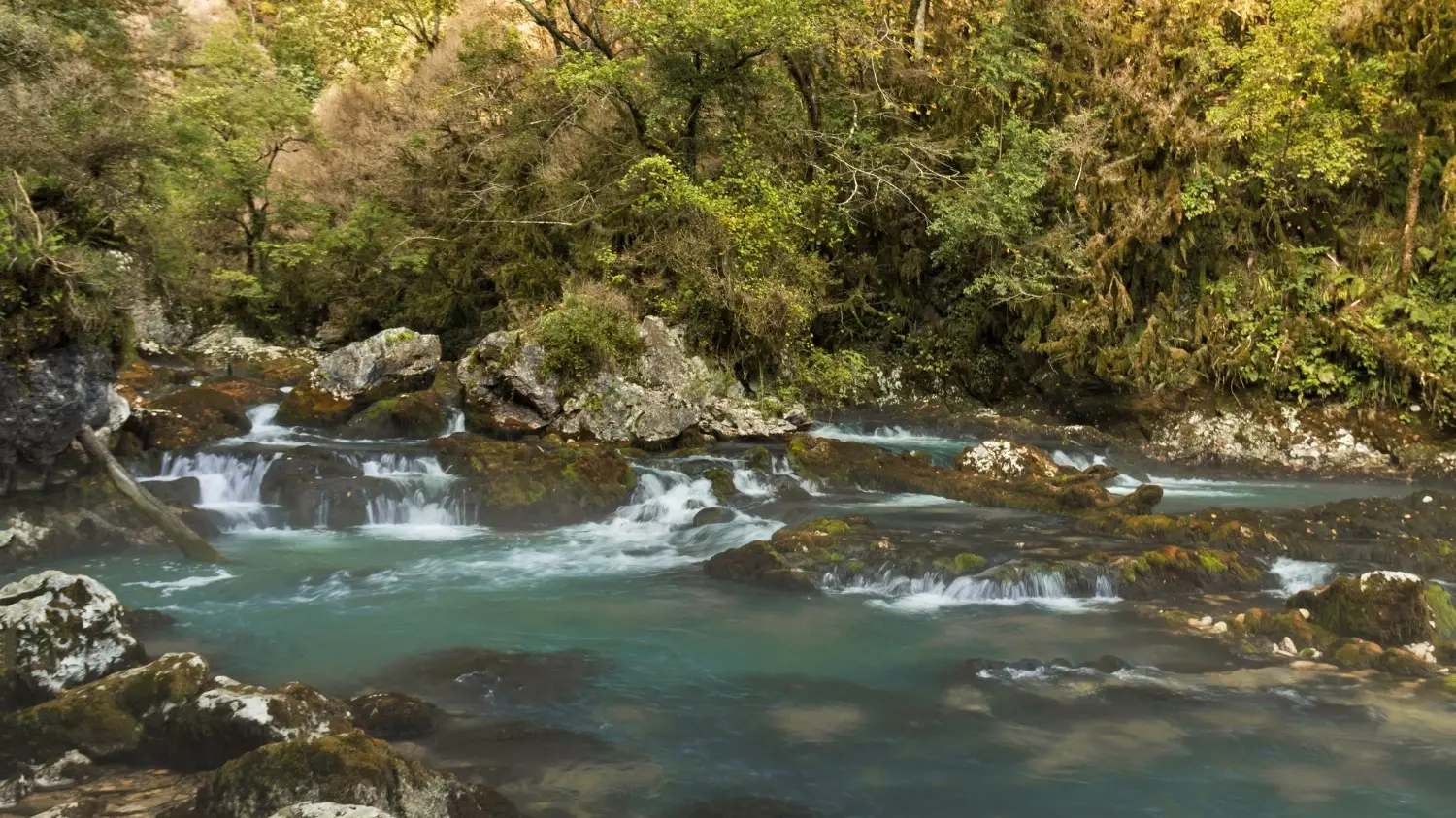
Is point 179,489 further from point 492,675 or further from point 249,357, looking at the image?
point 249,357

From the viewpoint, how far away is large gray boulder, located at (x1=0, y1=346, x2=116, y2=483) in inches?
434

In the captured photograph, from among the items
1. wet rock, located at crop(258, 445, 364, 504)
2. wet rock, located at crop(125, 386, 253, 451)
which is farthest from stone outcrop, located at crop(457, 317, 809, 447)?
wet rock, located at crop(125, 386, 253, 451)

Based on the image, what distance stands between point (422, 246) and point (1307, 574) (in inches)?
811

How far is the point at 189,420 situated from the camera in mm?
15242

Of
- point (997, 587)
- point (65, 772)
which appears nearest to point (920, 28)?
point (997, 587)

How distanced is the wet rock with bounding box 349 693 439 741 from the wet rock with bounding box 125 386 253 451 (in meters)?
9.30

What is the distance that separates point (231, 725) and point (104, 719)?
3.05 ft

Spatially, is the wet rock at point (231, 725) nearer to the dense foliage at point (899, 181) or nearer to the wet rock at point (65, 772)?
the wet rock at point (65, 772)

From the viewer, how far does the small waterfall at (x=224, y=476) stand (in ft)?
43.6

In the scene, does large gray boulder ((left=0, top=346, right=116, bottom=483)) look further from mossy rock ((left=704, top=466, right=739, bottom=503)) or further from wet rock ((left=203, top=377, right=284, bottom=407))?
mossy rock ((left=704, top=466, right=739, bottom=503))

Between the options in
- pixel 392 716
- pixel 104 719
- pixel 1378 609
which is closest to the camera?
pixel 104 719

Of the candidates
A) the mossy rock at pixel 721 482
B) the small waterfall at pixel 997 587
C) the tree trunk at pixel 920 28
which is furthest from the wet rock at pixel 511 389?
the tree trunk at pixel 920 28

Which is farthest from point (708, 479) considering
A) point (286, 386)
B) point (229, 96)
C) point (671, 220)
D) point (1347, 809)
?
point (229, 96)

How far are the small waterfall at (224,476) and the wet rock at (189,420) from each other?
425 mm
